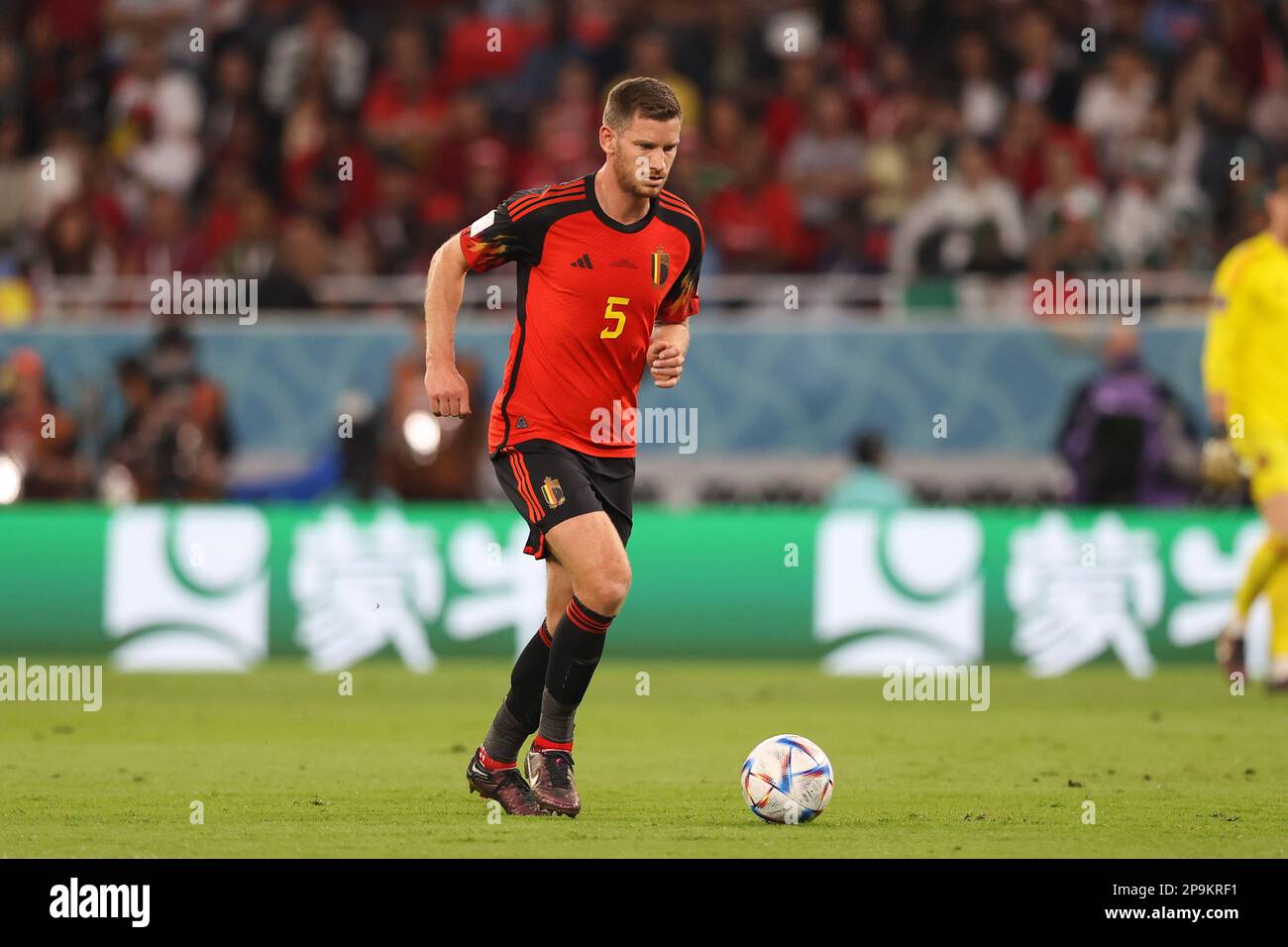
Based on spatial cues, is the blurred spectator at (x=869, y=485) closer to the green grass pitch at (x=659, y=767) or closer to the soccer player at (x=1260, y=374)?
the green grass pitch at (x=659, y=767)

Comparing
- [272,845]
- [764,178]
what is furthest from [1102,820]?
[764,178]

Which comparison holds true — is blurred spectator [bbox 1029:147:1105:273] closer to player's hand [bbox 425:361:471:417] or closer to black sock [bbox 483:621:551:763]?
black sock [bbox 483:621:551:763]

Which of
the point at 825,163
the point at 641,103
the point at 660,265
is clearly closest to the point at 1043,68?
the point at 825,163

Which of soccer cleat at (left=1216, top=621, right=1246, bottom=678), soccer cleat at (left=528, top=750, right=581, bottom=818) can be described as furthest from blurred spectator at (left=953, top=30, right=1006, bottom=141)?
soccer cleat at (left=528, top=750, right=581, bottom=818)

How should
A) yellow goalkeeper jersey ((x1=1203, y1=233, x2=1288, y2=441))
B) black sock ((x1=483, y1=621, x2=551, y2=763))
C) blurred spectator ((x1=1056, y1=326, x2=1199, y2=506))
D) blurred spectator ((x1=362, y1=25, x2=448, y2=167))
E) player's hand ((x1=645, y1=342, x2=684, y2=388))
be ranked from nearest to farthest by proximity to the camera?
player's hand ((x1=645, y1=342, x2=684, y2=388)) → black sock ((x1=483, y1=621, x2=551, y2=763)) → yellow goalkeeper jersey ((x1=1203, y1=233, x2=1288, y2=441)) → blurred spectator ((x1=1056, y1=326, x2=1199, y2=506)) → blurred spectator ((x1=362, y1=25, x2=448, y2=167))

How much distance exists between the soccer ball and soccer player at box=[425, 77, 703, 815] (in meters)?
0.66

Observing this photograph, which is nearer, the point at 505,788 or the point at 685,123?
the point at 505,788

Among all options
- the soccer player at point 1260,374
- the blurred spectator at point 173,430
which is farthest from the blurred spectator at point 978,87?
the blurred spectator at point 173,430

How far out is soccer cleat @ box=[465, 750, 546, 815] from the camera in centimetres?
791

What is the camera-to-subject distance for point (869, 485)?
1541 cm

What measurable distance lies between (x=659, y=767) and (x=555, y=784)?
1656mm

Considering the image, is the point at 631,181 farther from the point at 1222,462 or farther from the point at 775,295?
the point at 775,295

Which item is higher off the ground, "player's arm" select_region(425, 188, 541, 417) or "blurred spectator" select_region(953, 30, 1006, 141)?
"blurred spectator" select_region(953, 30, 1006, 141)

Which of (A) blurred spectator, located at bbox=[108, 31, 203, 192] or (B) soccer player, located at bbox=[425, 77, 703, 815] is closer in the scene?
(B) soccer player, located at bbox=[425, 77, 703, 815]
